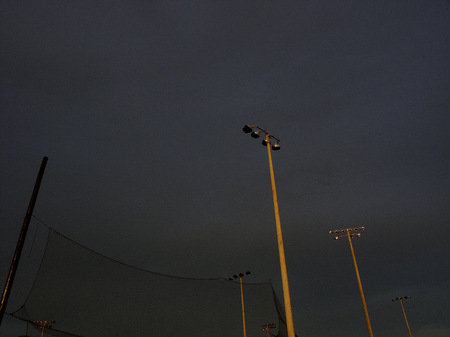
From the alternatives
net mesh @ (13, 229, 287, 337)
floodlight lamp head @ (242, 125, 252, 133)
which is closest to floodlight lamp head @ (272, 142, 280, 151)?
floodlight lamp head @ (242, 125, 252, 133)

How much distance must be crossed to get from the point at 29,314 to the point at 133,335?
4.27 meters

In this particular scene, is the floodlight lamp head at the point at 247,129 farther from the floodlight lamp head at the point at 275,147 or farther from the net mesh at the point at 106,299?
the net mesh at the point at 106,299

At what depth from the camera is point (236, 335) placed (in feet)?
77.4

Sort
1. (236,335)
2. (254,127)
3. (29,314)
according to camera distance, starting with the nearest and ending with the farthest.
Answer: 1. (254,127)
2. (29,314)
3. (236,335)

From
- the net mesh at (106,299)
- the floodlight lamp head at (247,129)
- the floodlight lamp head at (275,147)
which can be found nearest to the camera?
the floodlight lamp head at (247,129)

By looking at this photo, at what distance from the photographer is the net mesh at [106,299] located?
1354 centimetres

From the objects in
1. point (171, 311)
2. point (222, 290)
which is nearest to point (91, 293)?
point (171, 311)

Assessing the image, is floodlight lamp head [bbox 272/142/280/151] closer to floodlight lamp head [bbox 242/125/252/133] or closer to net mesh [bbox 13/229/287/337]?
floodlight lamp head [bbox 242/125/252/133]

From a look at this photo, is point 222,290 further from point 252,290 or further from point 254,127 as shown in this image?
point 254,127

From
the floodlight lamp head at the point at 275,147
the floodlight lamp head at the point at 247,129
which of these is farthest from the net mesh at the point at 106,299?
the floodlight lamp head at the point at 275,147

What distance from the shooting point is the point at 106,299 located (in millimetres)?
14578

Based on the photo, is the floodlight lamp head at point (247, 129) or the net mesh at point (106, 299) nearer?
the floodlight lamp head at point (247, 129)

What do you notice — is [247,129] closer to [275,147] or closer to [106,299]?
[275,147]

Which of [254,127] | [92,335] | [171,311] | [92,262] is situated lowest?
[92,335]
